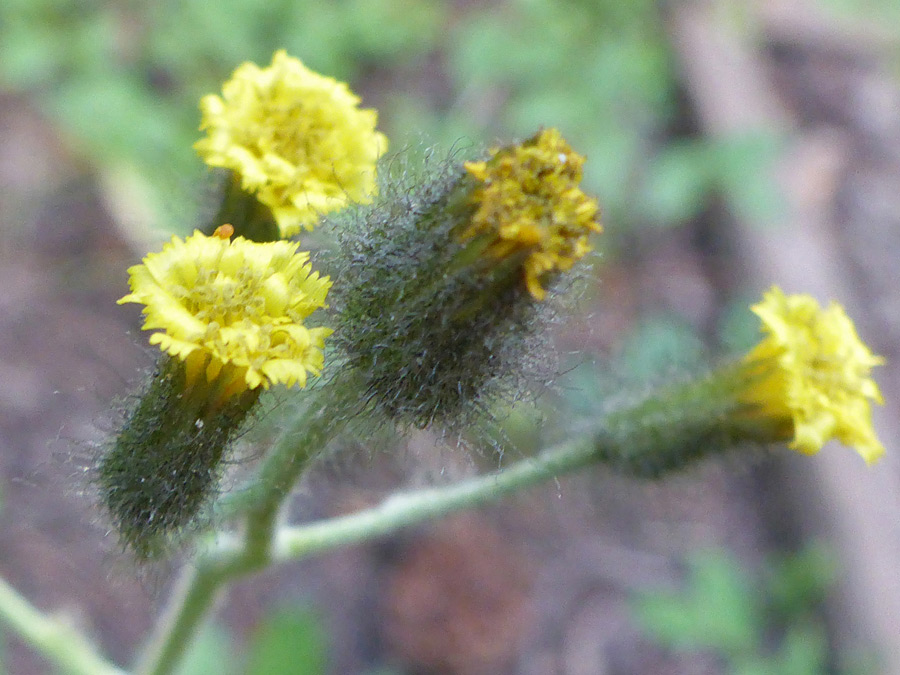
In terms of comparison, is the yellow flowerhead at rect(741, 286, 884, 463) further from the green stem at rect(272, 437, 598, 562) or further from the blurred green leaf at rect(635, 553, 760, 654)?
the blurred green leaf at rect(635, 553, 760, 654)

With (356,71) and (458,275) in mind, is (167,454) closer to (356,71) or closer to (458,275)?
(458,275)

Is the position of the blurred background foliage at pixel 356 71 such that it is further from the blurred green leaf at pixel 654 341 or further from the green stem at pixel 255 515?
the green stem at pixel 255 515

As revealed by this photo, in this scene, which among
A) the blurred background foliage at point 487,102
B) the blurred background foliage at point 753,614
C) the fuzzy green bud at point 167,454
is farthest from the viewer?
the blurred background foliage at point 487,102

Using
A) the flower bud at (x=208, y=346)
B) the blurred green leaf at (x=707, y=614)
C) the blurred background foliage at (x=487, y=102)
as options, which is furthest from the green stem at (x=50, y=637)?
the blurred green leaf at (x=707, y=614)

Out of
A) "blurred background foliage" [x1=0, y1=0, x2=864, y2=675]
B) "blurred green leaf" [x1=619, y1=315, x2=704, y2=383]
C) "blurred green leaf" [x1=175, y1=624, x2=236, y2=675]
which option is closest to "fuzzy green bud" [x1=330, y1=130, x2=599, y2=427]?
"blurred green leaf" [x1=619, y1=315, x2=704, y2=383]

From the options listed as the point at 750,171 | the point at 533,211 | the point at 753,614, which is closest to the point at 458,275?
the point at 533,211
